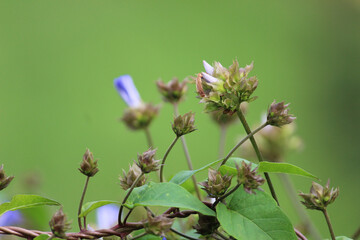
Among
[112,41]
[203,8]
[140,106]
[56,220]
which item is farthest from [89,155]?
[203,8]

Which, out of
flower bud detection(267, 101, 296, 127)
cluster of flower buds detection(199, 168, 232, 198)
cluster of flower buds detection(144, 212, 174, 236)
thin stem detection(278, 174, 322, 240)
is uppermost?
flower bud detection(267, 101, 296, 127)

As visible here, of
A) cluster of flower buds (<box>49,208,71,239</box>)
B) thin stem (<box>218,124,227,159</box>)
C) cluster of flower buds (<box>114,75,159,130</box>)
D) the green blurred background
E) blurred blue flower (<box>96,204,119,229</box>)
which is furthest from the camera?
the green blurred background

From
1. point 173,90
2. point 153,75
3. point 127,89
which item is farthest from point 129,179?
point 153,75

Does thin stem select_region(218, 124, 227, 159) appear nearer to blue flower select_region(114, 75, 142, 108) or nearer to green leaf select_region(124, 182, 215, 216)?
blue flower select_region(114, 75, 142, 108)

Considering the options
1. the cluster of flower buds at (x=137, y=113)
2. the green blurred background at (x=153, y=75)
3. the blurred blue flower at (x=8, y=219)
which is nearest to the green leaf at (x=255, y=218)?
the blurred blue flower at (x=8, y=219)

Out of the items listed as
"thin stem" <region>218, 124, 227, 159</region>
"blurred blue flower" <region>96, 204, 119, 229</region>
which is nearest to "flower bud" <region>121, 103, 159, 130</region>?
"thin stem" <region>218, 124, 227, 159</region>

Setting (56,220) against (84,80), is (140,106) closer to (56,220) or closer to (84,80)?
(56,220)

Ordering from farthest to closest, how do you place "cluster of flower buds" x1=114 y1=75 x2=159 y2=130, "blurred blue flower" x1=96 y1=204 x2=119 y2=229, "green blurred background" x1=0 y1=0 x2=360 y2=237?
1. "green blurred background" x1=0 y1=0 x2=360 y2=237
2. "cluster of flower buds" x1=114 y1=75 x2=159 y2=130
3. "blurred blue flower" x1=96 y1=204 x2=119 y2=229

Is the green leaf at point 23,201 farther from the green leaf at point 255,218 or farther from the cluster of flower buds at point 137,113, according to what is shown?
the cluster of flower buds at point 137,113
